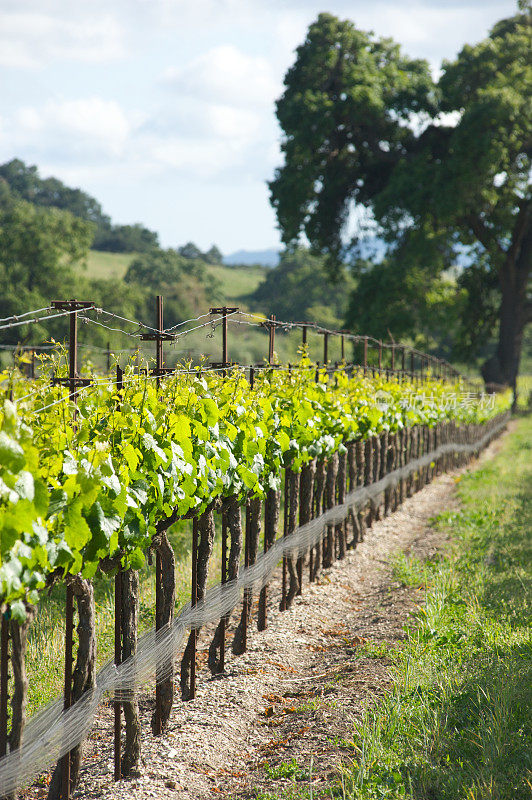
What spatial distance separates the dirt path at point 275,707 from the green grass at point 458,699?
0.79ft

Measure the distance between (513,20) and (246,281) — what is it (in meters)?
70.1

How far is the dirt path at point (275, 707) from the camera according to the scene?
4270mm

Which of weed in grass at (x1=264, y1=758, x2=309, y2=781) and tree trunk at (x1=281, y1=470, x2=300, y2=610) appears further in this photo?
tree trunk at (x1=281, y1=470, x2=300, y2=610)

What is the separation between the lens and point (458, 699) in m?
4.86

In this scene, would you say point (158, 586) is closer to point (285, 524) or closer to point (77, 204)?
point (285, 524)

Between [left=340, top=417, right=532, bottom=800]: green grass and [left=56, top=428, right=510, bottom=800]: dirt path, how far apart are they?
0.79 ft

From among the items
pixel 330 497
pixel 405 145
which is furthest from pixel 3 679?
pixel 405 145

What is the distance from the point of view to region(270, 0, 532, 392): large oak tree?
26906 millimetres

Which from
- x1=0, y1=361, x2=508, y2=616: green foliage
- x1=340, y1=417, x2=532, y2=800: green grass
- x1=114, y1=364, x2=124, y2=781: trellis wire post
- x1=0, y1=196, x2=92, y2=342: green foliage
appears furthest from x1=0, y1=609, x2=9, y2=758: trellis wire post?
x1=0, y1=196, x2=92, y2=342: green foliage

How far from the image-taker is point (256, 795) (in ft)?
13.2

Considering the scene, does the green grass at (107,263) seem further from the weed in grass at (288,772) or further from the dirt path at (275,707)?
the weed in grass at (288,772)

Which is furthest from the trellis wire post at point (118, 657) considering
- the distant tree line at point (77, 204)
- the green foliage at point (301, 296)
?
the distant tree line at point (77, 204)

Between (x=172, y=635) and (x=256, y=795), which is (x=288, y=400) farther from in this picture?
(x=256, y=795)

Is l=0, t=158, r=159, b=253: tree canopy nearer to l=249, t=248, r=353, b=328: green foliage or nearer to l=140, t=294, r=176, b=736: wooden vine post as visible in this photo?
l=249, t=248, r=353, b=328: green foliage
